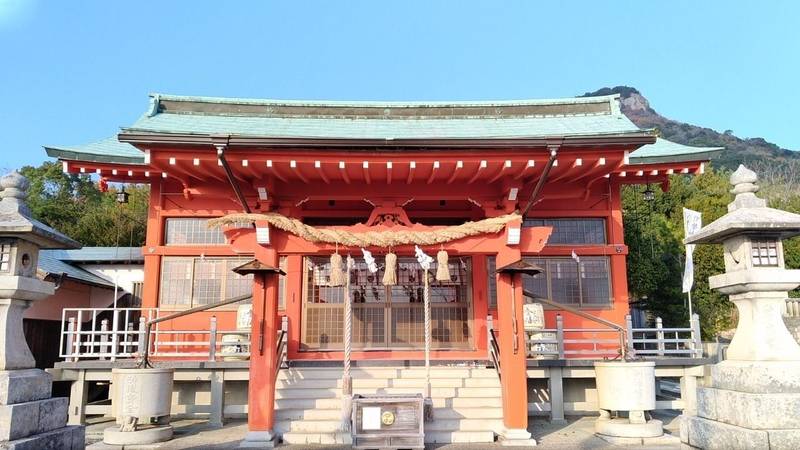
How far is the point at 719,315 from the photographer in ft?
63.6

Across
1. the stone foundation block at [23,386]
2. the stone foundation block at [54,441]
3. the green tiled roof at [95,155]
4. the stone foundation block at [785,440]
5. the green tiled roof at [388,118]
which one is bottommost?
the stone foundation block at [54,441]

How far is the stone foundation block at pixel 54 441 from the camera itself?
4.73 m

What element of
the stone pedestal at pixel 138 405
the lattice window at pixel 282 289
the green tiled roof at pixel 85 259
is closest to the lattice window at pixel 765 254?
the stone pedestal at pixel 138 405

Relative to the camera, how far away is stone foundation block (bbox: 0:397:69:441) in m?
4.76

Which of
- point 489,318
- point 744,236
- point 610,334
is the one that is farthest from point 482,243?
point 610,334

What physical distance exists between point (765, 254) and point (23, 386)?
7.37 m

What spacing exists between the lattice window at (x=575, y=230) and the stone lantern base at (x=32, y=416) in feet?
29.3

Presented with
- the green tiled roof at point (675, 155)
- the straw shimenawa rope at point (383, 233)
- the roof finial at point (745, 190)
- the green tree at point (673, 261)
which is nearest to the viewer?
the roof finial at point (745, 190)

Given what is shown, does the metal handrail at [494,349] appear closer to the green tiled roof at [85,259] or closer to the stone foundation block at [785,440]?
the stone foundation block at [785,440]

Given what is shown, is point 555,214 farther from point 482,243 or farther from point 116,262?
point 116,262

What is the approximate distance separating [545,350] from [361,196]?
465 cm

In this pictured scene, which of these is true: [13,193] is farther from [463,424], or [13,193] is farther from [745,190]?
[745,190]

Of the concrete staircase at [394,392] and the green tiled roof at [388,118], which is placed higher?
the green tiled roof at [388,118]

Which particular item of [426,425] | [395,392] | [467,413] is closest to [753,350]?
[467,413]
